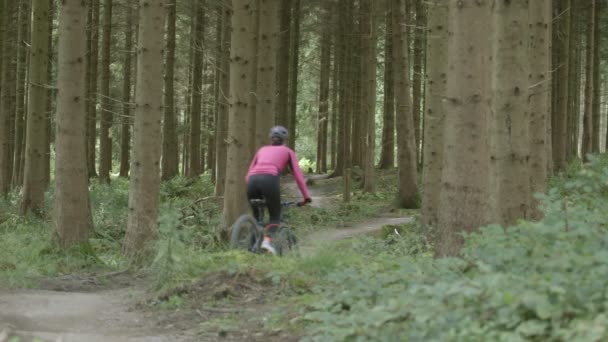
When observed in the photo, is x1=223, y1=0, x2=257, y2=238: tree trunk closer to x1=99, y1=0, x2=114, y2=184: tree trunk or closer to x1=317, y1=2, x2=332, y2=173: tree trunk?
x1=99, y1=0, x2=114, y2=184: tree trunk

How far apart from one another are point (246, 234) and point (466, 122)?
334 cm

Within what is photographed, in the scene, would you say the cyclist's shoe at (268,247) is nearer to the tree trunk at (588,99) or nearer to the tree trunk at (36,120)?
the tree trunk at (36,120)

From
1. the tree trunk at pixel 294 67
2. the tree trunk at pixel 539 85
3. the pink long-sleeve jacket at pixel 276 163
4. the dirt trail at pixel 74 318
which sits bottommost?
the dirt trail at pixel 74 318

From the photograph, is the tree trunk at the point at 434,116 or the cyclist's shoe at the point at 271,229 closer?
the cyclist's shoe at the point at 271,229

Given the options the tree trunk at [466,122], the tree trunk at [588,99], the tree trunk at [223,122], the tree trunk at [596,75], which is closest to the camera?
the tree trunk at [466,122]

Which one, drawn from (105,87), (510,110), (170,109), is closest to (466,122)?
(510,110)

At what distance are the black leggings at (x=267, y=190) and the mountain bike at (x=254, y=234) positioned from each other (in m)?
0.09

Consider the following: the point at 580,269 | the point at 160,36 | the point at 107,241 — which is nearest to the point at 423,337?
the point at 580,269

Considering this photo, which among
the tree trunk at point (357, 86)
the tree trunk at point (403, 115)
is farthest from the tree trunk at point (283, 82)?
the tree trunk at point (403, 115)

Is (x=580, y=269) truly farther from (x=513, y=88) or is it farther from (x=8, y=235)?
(x=8, y=235)

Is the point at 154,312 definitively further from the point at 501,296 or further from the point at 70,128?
the point at 70,128

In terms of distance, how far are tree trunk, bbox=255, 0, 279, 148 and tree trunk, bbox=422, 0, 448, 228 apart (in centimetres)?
338

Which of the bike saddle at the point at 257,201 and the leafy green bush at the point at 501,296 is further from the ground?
the bike saddle at the point at 257,201

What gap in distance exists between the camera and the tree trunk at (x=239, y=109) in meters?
12.2
